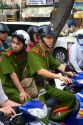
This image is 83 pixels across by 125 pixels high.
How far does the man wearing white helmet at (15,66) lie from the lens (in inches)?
220

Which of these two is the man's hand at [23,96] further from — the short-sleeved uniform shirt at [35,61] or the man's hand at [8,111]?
the man's hand at [8,111]

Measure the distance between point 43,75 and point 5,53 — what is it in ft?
1.81

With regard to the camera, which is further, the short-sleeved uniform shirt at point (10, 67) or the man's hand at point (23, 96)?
the short-sleeved uniform shirt at point (10, 67)

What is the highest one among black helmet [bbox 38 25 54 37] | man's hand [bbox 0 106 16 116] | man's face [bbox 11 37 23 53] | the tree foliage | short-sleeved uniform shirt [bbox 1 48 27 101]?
black helmet [bbox 38 25 54 37]

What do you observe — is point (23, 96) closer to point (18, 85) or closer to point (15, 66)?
point (18, 85)

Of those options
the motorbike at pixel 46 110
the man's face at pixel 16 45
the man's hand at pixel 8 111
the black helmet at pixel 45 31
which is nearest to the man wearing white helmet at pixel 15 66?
the man's face at pixel 16 45

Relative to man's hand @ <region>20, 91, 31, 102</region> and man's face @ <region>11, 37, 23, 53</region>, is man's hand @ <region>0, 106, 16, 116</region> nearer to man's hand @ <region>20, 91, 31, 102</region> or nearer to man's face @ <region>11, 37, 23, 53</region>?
man's hand @ <region>20, 91, 31, 102</region>

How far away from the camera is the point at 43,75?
566 centimetres

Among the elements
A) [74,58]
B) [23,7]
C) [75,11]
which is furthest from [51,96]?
[23,7]

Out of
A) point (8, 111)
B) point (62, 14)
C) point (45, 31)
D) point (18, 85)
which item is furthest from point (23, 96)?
point (62, 14)

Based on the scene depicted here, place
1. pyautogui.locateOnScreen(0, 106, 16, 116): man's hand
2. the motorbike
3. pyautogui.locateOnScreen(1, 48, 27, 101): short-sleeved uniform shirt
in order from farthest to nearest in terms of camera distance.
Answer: pyautogui.locateOnScreen(1, 48, 27, 101): short-sleeved uniform shirt
the motorbike
pyautogui.locateOnScreen(0, 106, 16, 116): man's hand

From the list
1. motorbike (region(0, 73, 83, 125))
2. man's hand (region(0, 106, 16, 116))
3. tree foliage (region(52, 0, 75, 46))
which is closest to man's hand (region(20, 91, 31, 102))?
motorbike (region(0, 73, 83, 125))

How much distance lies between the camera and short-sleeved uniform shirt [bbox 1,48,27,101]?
5.70 metres

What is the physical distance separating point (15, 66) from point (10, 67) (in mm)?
117
